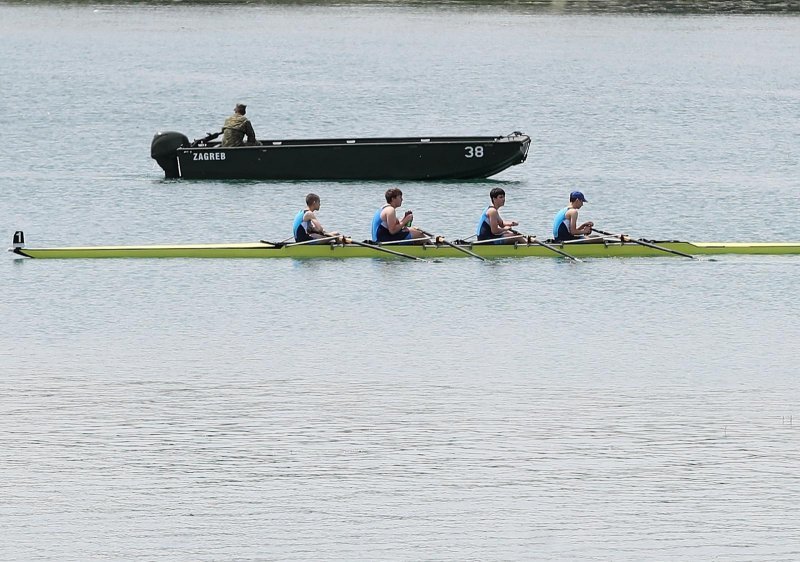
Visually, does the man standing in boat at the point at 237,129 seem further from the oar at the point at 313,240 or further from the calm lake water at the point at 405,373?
the oar at the point at 313,240

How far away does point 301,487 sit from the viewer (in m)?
20.3

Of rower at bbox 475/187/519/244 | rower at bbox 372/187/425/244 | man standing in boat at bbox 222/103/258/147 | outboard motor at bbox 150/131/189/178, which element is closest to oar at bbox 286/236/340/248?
rower at bbox 372/187/425/244

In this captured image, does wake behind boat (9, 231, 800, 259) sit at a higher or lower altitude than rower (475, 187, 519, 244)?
lower

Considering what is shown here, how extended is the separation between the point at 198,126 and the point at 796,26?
67.7m

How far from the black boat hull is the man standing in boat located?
1.37 ft

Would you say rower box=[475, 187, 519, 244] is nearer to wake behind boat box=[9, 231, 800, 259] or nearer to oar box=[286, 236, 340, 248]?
wake behind boat box=[9, 231, 800, 259]

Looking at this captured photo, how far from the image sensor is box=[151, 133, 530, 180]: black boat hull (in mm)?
45938

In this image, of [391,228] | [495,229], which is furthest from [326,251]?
[495,229]

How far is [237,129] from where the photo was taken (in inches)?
1804

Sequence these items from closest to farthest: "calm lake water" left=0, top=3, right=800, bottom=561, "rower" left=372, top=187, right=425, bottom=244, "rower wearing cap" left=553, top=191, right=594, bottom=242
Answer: "calm lake water" left=0, top=3, right=800, bottom=561 < "rower" left=372, top=187, right=425, bottom=244 < "rower wearing cap" left=553, top=191, right=594, bottom=242

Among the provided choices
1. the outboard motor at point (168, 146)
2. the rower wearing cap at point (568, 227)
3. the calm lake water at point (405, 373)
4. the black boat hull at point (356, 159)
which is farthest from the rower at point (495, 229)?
the outboard motor at point (168, 146)

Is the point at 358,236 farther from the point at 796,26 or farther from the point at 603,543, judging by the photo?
the point at 796,26

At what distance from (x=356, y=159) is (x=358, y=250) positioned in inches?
475

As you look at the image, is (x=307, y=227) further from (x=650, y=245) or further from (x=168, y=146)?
(x=168, y=146)
